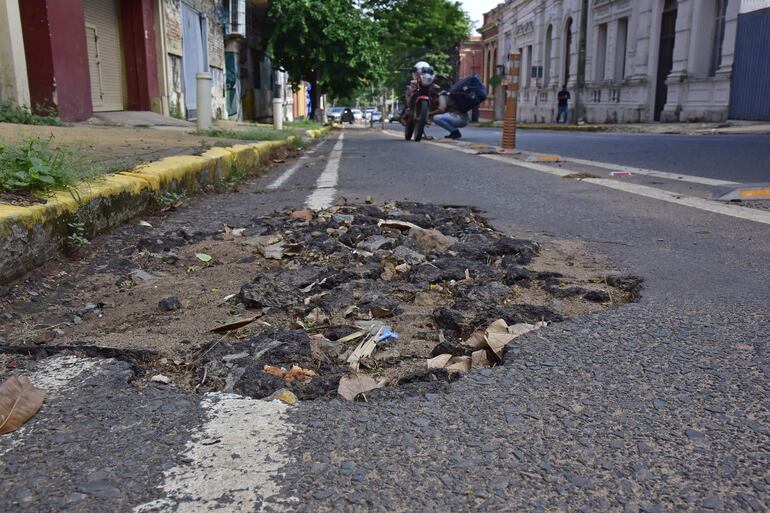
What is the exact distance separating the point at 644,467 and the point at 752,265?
176 cm

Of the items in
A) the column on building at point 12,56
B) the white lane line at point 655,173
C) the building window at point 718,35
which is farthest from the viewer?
the building window at point 718,35

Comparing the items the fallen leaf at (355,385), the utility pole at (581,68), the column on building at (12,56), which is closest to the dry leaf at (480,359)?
the fallen leaf at (355,385)

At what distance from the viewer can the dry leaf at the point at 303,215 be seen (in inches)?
146

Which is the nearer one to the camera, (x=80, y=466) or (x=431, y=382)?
(x=80, y=466)

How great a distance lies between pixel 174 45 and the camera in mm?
14414

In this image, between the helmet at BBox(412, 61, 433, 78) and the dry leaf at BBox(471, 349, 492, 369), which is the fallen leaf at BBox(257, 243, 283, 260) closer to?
the dry leaf at BBox(471, 349, 492, 369)

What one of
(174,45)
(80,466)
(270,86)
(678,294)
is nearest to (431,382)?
(80,466)

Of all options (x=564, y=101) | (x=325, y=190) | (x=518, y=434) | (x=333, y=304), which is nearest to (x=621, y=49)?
(x=564, y=101)

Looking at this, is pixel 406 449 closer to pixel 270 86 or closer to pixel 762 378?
pixel 762 378

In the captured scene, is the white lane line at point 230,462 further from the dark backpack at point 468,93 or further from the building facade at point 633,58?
the building facade at point 633,58

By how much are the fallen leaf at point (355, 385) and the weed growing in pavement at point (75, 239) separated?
185cm

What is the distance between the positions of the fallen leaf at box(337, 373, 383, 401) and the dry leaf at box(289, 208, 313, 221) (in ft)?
7.14

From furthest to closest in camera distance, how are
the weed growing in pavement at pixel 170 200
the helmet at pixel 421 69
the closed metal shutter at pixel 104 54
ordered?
the helmet at pixel 421 69
the closed metal shutter at pixel 104 54
the weed growing in pavement at pixel 170 200

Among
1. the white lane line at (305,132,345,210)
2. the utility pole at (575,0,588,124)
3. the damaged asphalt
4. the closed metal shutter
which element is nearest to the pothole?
the damaged asphalt
